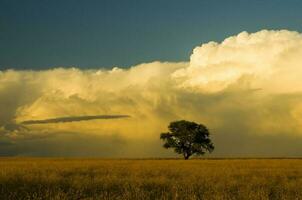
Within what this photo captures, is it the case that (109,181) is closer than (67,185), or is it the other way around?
(67,185)

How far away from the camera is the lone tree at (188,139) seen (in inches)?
3474

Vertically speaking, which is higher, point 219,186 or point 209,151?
point 209,151

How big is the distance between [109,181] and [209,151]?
220 ft

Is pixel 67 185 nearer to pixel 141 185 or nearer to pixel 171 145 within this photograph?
pixel 141 185

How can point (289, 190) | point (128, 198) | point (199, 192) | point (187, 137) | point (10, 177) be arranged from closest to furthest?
point (128, 198)
point (199, 192)
point (289, 190)
point (10, 177)
point (187, 137)

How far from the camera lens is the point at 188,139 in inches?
3482

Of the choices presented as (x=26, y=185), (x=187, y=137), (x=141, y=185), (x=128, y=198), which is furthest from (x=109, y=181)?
(x=187, y=137)

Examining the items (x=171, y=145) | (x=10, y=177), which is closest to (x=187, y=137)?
(x=171, y=145)

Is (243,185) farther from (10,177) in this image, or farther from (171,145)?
(171,145)

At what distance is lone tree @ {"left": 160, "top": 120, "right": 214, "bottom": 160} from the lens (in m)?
88.2

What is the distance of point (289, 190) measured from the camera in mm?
20781

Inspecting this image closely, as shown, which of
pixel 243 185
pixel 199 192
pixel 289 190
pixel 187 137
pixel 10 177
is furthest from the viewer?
pixel 187 137

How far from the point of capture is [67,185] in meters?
21.3

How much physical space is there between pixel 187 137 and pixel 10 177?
65566 mm
